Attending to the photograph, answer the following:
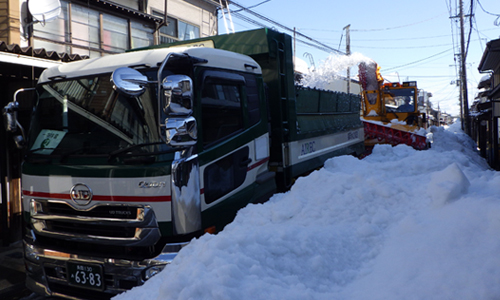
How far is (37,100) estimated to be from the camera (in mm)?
4496

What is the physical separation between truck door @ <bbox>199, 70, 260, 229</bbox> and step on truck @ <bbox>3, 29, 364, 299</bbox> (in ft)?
0.04

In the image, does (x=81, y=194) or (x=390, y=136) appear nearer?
(x=81, y=194)

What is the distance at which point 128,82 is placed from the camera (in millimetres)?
3277

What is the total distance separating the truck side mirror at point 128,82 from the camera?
10.5ft

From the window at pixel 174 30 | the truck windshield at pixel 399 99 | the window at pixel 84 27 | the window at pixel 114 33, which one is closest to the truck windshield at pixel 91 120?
the window at pixel 84 27

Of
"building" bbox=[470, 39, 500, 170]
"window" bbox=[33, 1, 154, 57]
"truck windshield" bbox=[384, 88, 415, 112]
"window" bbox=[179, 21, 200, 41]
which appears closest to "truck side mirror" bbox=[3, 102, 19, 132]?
"window" bbox=[33, 1, 154, 57]

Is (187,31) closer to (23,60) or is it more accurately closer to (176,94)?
(23,60)

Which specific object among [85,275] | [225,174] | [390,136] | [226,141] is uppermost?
[390,136]

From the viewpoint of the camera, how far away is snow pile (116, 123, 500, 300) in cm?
265

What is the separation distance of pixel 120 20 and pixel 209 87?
915 centimetres

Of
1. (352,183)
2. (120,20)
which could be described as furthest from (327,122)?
(120,20)

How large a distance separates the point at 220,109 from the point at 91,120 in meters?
1.31

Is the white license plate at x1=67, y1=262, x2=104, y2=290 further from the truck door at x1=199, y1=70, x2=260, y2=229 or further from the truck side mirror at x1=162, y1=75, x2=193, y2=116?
the truck side mirror at x1=162, y1=75, x2=193, y2=116

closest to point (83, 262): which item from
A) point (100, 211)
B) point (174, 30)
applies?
point (100, 211)
